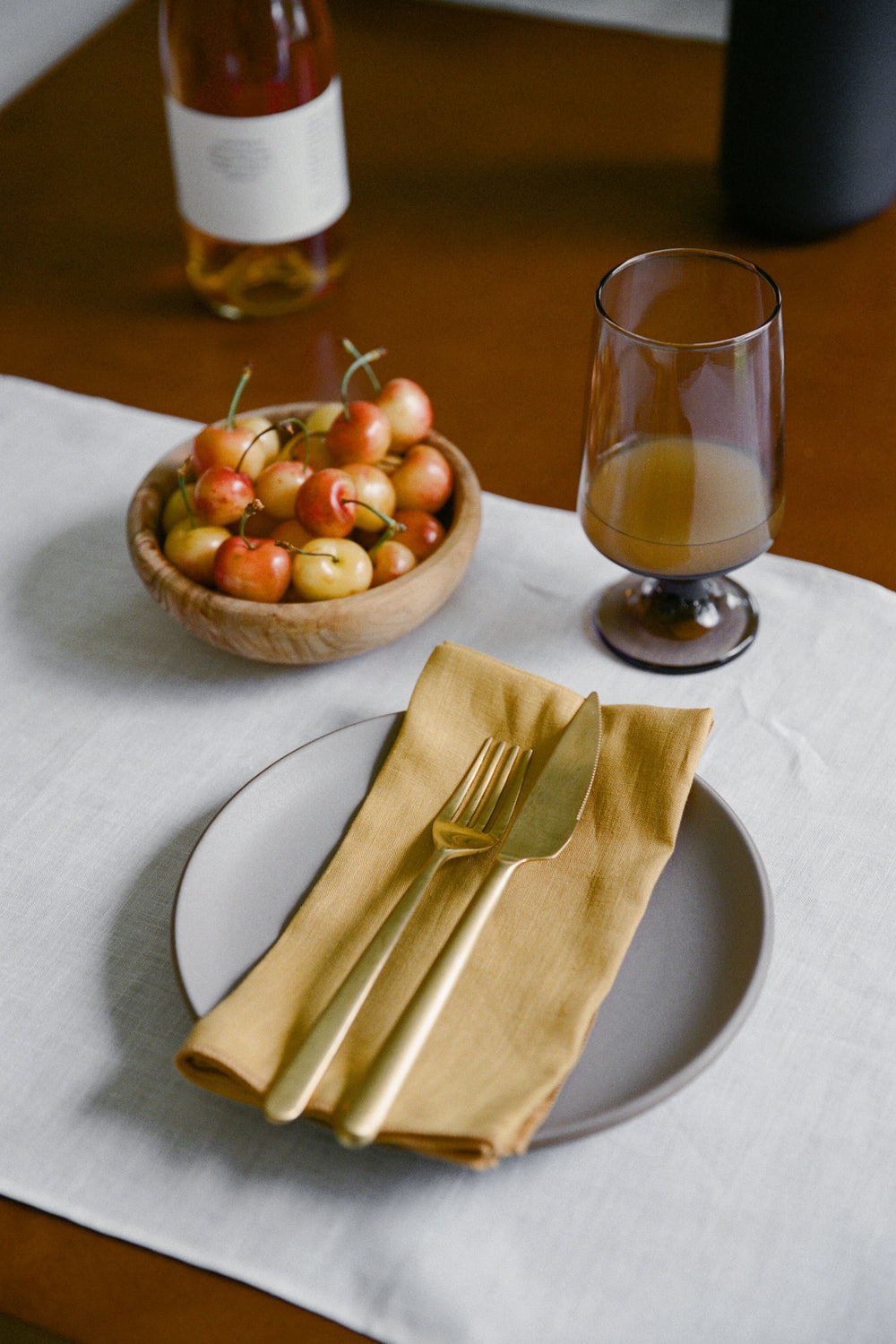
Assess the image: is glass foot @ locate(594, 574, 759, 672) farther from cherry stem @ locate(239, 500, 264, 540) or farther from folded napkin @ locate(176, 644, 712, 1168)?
cherry stem @ locate(239, 500, 264, 540)

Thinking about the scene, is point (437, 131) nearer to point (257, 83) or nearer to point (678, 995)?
point (257, 83)

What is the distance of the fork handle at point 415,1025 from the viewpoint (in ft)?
1.26

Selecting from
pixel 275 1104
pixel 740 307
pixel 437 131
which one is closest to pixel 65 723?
pixel 275 1104

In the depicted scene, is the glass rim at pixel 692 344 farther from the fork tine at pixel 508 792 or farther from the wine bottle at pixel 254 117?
the wine bottle at pixel 254 117

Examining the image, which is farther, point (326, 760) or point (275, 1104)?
point (326, 760)

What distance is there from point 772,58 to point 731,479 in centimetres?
44

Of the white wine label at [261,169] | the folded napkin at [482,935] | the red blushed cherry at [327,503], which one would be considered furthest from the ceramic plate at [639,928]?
the white wine label at [261,169]

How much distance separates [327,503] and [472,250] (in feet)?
1.51

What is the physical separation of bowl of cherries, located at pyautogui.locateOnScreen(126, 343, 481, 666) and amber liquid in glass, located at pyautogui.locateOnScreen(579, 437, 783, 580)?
0.09 m

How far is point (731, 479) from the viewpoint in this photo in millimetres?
556

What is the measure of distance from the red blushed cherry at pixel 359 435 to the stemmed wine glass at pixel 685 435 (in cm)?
12

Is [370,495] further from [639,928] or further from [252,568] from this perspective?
[639,928]

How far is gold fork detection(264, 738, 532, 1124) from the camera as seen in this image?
1.30 feet

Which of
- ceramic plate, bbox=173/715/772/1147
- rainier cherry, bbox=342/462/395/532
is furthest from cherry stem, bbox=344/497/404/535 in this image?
ceramic plate, bbox=173/715/772/1147
